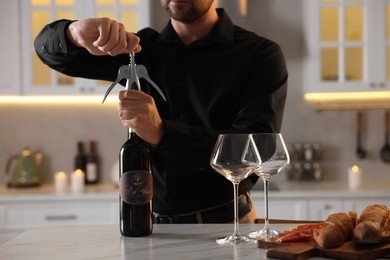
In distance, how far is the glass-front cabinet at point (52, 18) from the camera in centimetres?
356

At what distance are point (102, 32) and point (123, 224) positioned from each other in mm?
442

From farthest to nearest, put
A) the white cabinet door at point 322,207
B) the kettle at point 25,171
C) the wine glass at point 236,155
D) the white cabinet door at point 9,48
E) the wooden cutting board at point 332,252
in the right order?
the kettle at point 25,171, the white cabinet door at point 9,48, the white cabinet door at point 322,207, the wine glass at point 236,155, the wooden cutting board at point 332,252

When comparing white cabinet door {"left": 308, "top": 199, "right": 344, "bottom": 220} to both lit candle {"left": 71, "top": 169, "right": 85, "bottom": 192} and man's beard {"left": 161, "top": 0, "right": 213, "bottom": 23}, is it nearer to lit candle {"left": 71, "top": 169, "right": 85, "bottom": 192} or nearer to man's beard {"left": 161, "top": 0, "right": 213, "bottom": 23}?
lit candle {"left": 71, "top": 169, "right": 85, "bottom": 192}

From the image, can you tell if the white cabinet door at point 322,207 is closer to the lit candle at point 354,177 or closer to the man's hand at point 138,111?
the lit candle at point 354,177

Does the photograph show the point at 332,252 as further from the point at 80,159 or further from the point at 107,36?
the point at 80,159

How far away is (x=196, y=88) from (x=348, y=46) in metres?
1.91

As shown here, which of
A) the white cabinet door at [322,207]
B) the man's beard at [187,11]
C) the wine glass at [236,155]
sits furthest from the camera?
the white cabinet door at [322,207]

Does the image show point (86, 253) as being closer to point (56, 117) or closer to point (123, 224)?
point (123, 224)

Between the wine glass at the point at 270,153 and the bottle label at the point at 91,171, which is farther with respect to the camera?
the bottle label at the point at 91,171

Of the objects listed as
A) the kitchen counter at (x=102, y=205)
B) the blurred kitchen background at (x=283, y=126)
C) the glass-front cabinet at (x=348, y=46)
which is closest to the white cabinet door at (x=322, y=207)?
the kitchen counter at (x=102, y=205)

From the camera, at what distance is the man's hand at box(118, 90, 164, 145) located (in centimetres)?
135

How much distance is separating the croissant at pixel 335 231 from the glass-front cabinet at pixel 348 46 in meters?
2.38

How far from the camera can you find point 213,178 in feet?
5.92

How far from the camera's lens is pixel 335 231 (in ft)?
3.84
